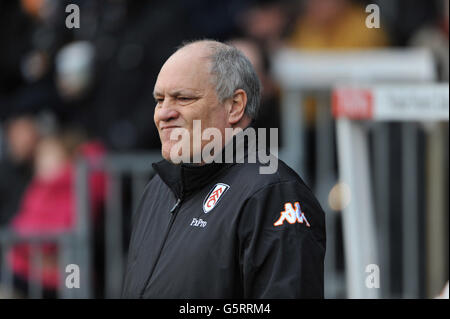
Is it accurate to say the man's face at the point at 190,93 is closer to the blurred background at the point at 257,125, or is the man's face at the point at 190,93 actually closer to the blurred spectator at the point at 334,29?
the blurred background at the point at 257,125

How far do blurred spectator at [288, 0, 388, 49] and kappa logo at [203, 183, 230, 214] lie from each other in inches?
138

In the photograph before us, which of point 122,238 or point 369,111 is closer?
point 369,111

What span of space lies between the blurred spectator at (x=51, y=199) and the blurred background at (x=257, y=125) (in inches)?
0.4

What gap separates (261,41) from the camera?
19.4 ft

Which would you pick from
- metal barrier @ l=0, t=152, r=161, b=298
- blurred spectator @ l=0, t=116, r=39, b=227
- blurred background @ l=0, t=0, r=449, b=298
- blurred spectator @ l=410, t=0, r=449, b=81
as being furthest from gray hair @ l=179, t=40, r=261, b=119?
blurred spectator @ l=0, t=116, r=39, b=227

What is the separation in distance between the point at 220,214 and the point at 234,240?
0.12 meters

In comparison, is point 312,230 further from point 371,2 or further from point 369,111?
point 371,2

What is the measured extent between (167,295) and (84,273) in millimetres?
2872

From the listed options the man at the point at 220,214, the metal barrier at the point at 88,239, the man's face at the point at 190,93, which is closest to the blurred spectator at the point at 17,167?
the metal barrier at the point at 88,239

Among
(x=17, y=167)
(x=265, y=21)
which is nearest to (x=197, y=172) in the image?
(x=265, y=21)

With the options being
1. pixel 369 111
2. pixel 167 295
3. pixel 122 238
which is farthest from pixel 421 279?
pixel 167 295

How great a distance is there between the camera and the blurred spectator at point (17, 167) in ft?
21.5

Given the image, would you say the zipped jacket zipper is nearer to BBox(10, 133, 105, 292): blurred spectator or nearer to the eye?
the eye

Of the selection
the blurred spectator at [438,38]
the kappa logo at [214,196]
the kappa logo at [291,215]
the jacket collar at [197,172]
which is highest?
the blurred spectator at [438,38]
